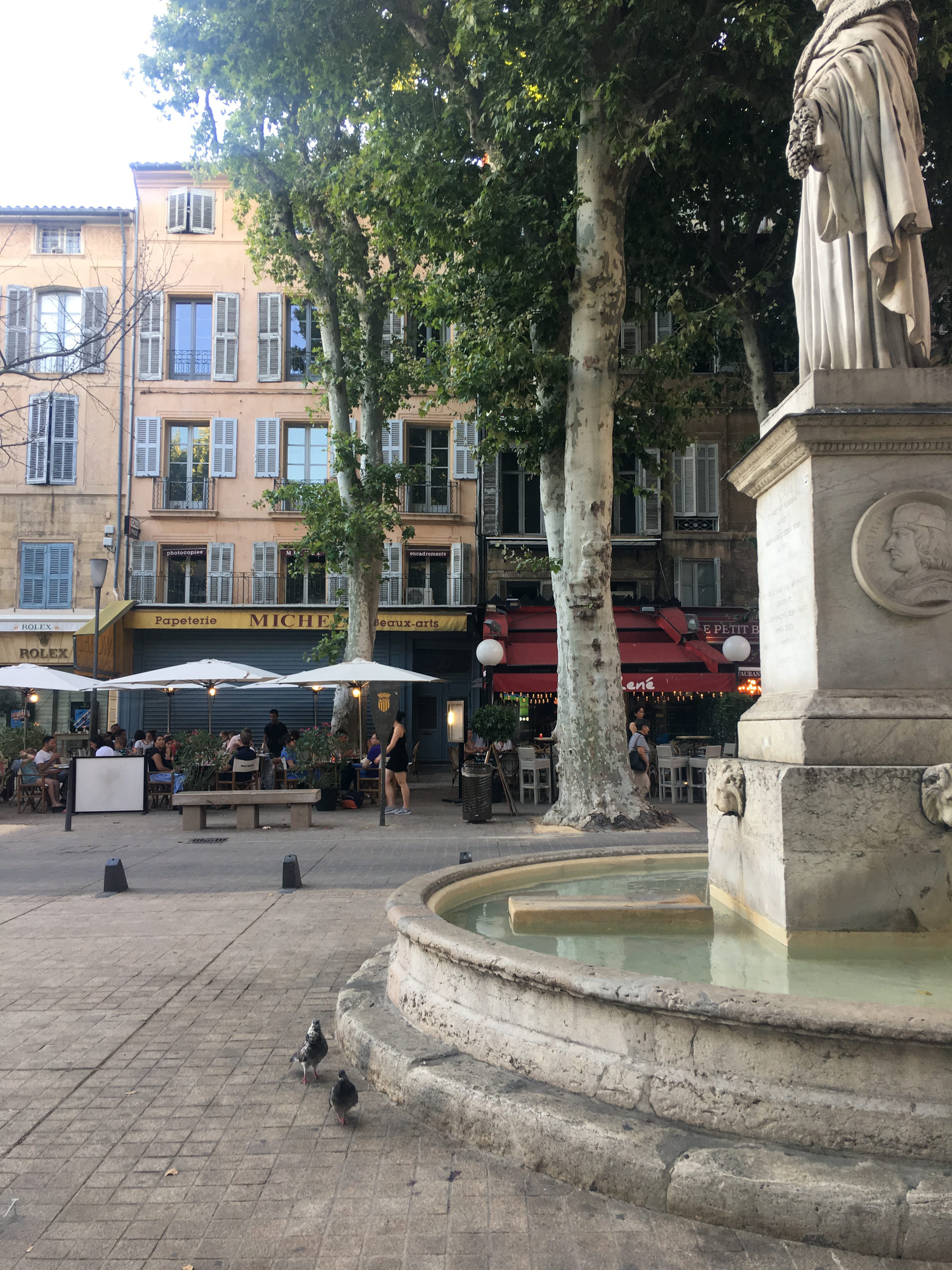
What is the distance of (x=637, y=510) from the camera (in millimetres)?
24156

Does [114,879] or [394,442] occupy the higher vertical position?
[394,442]

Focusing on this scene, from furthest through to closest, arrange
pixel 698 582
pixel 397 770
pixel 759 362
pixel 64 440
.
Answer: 1. pixel 64 440
2. pixel 698 582
3. pixel 759 362
4. pixel 397 770

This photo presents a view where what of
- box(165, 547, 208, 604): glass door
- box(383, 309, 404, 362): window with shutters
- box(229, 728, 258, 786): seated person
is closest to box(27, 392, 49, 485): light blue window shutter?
box(165, 547, 208, 604): glass door

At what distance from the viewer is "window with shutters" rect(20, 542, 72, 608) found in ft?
78.8

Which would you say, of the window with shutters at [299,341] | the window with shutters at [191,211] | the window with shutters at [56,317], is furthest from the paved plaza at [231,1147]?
the window with shutters at [191,211]

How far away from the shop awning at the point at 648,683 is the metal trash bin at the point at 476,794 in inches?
215

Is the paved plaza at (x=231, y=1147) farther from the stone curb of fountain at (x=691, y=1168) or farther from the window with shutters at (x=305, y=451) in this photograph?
the window with shutters at (x=305, y=451)

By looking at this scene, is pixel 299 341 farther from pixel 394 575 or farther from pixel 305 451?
pixel 394 575

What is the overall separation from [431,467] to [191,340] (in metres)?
7.74

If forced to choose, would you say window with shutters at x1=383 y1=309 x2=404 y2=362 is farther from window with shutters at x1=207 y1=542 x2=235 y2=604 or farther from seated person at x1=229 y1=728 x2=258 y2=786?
seated person at x1=229 y1=728 x2=258 y2=786

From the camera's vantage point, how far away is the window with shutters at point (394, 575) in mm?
24250

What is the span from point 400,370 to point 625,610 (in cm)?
780

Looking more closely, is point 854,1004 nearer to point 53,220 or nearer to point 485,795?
point 485,795

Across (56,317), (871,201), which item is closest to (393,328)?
(56,317)
